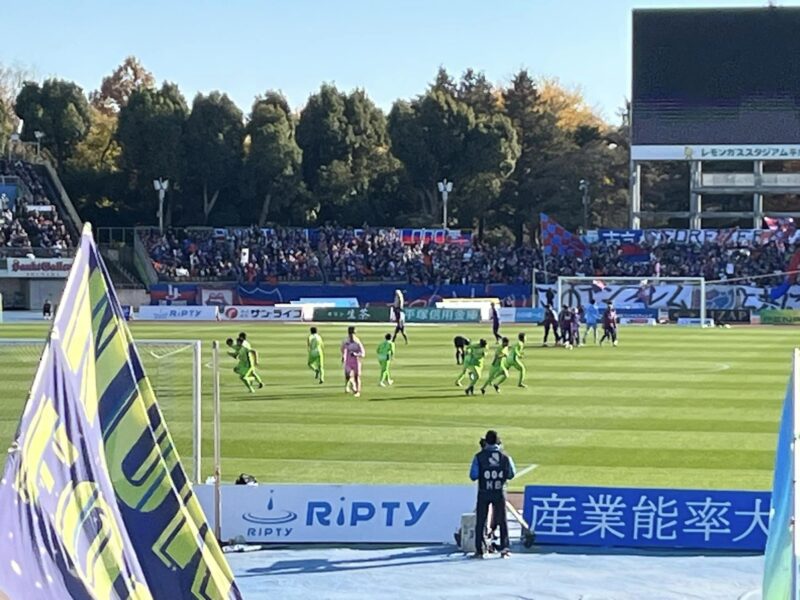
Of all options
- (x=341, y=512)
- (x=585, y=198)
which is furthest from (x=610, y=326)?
(x=585, y=198)

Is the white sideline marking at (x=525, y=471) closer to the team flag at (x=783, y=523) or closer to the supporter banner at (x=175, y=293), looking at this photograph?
the team flag at (x=783, y=523)

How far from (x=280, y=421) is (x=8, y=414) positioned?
591 centimetres

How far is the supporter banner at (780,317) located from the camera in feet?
193

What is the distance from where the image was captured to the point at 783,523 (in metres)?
6.17

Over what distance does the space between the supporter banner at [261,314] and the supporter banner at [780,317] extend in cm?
2110

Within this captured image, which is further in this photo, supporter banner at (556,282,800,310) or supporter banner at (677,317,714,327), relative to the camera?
supporter banner at (556,282,800,310)

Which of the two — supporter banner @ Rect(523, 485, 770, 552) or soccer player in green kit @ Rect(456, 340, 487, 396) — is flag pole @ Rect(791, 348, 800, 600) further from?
soccer player in green kit @ Rect(456, 340, 487, 396)

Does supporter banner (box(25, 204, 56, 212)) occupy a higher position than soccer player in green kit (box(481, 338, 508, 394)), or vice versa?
supporter banner (box(25, 204, 56, 212))

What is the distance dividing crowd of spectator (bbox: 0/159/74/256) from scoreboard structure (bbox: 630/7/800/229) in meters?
30.7

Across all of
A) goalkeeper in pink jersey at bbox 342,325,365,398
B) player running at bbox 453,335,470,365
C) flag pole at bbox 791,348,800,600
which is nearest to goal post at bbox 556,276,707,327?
player running at bbox 453,335,470,365

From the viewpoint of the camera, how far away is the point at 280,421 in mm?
25406

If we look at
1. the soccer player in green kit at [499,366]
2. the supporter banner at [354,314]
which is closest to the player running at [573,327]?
the soccer player in green kit at [499,366]

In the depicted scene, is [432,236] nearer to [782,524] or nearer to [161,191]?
[161,191]

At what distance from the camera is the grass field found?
2000 cm
